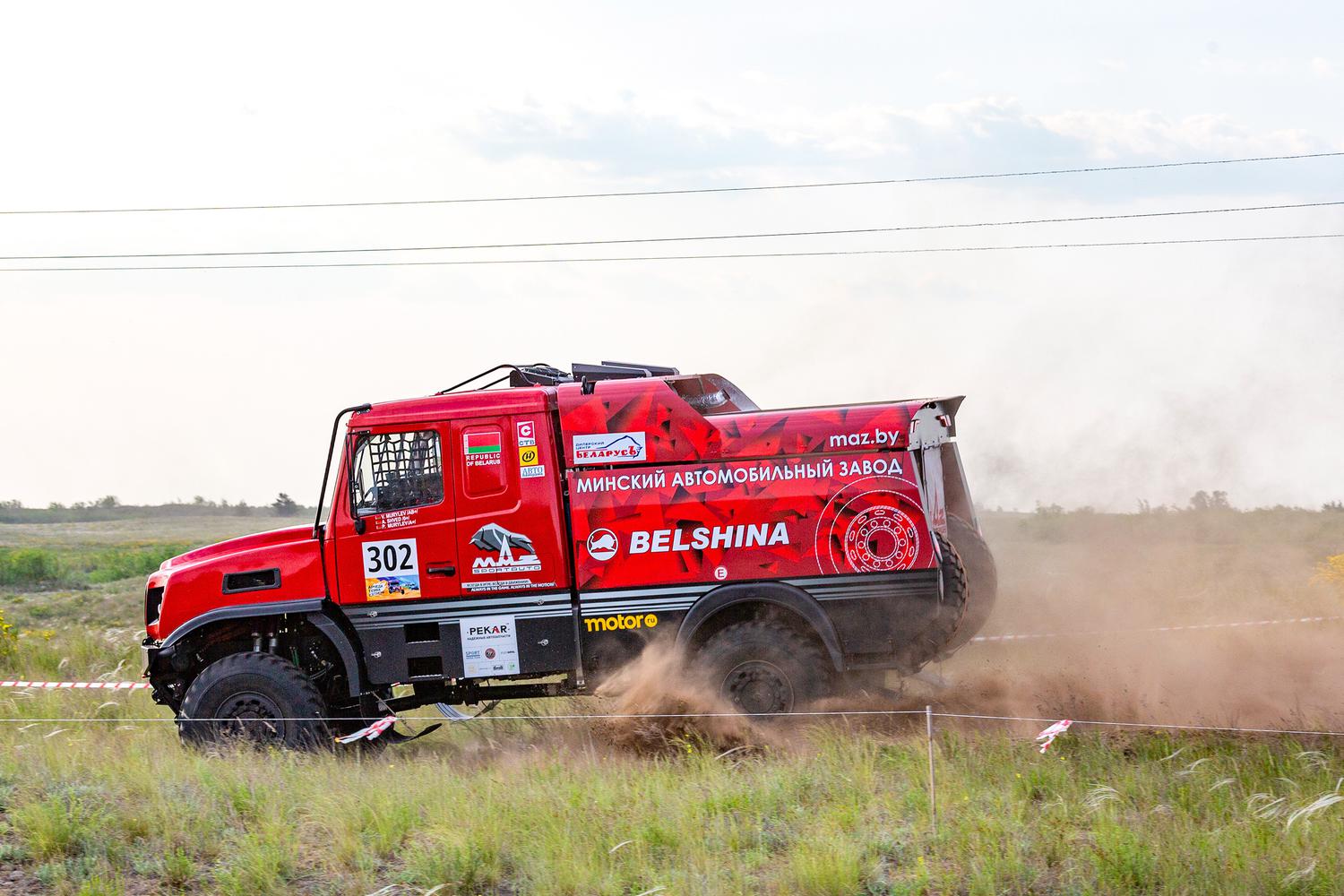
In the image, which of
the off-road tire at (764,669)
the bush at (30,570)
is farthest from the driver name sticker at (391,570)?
the bush at (30,570)

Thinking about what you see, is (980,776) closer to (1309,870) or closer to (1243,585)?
(1309,870)

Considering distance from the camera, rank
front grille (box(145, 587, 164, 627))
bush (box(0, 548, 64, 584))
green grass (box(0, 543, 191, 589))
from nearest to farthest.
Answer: front grille (box(145, 587, 164, 627)) → green grass (box(0, 543, 191, 589)) → bush (box(0, 548, 64, 584))

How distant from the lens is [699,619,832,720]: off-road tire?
9.26 meters

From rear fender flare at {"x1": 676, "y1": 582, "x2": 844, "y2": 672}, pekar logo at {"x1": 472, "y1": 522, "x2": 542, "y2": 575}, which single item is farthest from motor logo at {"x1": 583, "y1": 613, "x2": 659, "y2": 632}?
pekar logo at {"x1": 472, "y1": 522, "x2": 542, "y2": 575}

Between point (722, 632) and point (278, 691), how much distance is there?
3.57 m

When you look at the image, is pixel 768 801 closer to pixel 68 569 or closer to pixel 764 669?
pixel 764 669

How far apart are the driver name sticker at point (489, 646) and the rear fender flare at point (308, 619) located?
2.93ft

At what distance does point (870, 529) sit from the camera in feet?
30.0

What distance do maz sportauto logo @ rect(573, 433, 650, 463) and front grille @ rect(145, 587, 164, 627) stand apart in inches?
146

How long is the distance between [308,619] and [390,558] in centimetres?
85

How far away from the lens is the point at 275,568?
9.48 meters

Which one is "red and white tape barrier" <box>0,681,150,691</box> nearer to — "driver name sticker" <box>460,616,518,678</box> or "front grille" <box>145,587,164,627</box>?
"front grille" <box>145,587,164,627</box>

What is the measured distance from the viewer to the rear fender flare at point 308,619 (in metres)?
9.44

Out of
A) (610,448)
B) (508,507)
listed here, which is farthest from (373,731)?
(610,448)
